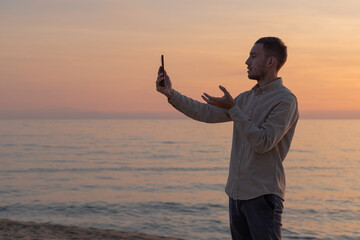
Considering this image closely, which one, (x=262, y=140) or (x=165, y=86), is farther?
(x=165, y=86)

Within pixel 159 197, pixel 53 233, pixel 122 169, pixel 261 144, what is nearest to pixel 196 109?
pixel 261 144

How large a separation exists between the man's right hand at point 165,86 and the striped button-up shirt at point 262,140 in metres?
0.64

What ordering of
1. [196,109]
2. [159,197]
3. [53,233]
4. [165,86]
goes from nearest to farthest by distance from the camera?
[165,86] < [196,109] < [53,233] < [159,197]

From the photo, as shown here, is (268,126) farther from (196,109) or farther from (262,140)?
(196,109)

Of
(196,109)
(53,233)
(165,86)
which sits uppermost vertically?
(165,86)

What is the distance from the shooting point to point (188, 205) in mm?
16312

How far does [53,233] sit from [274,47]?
26.0 ft

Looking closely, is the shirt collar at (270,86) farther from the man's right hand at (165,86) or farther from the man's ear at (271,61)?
the man's right hand at (165,86)

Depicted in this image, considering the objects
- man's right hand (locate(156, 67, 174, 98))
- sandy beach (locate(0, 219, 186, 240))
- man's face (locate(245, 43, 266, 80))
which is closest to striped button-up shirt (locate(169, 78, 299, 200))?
man's face (locate(245, 43, 266, 80))

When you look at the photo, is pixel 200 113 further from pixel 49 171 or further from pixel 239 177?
pixel 49 171

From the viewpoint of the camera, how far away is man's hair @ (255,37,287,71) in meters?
3.04

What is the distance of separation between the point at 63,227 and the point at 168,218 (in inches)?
170

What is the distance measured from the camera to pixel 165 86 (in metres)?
3.37

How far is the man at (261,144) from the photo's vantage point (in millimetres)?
2828
